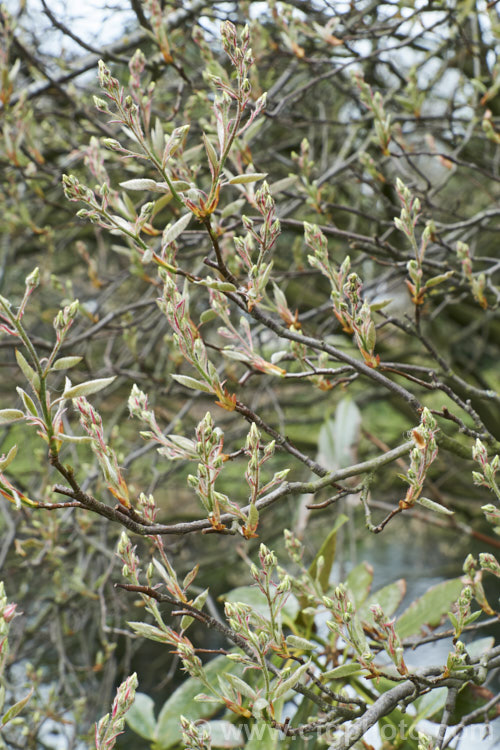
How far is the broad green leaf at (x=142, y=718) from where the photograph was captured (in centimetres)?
122

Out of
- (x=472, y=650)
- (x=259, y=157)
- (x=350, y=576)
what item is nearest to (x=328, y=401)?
(x=259, y=157)

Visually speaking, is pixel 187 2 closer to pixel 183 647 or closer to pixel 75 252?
pixel 75 252

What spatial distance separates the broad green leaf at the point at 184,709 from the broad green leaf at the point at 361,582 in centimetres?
28

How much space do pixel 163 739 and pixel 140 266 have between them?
37.5 inches

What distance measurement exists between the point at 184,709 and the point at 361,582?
0.42 m

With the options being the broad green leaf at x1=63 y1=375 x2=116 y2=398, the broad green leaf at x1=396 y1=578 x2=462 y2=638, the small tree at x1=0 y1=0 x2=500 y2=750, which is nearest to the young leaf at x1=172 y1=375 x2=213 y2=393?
the small tree at x1=0 y1=0 x2=500 y2=750

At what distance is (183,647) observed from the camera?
722 millimetres

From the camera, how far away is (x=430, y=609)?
3.96 feet

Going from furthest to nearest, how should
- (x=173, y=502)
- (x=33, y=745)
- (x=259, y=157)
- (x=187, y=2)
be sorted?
(x=173, y=502) < (x=259, y=157) < (x=187, y=2) < (x=33, y=745)

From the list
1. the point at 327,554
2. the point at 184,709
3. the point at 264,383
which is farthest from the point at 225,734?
the point at 264,383

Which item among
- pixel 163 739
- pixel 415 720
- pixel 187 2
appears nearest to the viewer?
pixel 415 720

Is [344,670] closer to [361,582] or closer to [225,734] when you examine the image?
[225,734]

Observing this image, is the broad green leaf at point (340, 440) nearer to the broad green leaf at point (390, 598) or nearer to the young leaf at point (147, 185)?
the broad green leaf at point (390, 598)

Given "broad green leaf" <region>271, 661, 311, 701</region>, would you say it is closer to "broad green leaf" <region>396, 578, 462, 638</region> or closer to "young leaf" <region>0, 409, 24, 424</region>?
"young leaf" <region>0, 409, 24, 424</region>
